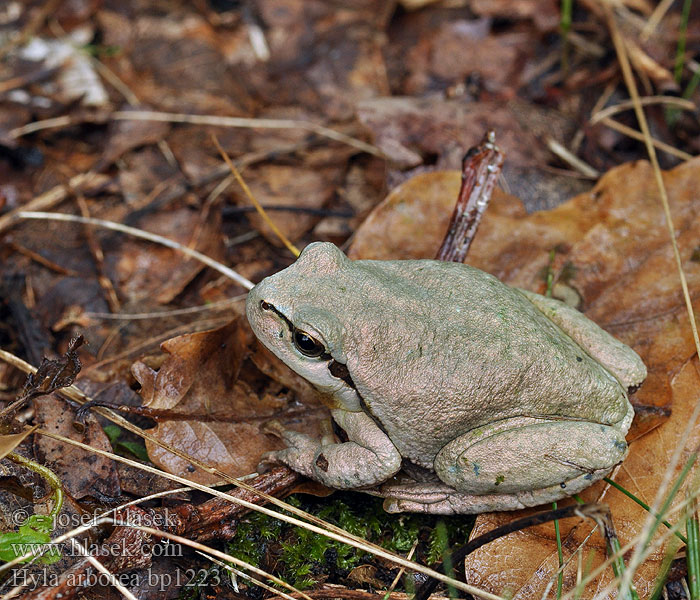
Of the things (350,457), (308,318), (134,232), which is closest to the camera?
(308,318)

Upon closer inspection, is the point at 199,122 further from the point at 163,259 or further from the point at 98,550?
the point at 98,550

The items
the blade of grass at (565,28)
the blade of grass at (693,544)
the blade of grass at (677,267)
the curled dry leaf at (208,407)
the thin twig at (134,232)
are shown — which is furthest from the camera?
the blade of grass at (565,28)

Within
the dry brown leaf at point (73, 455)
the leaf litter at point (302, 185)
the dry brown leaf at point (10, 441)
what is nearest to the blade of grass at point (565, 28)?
the leaf litter at point (302, 185)

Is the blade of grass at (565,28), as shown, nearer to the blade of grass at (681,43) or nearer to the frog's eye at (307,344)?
the blade of grass at (681,43)

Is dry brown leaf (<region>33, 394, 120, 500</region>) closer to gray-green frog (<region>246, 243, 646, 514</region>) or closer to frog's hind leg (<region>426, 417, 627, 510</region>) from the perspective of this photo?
gray-green frog (<region>246, 243, 646, 514</region>)

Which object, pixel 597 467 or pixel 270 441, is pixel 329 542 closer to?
pixel 270 441

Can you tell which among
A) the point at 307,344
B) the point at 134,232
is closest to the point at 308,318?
the point at 307,344
